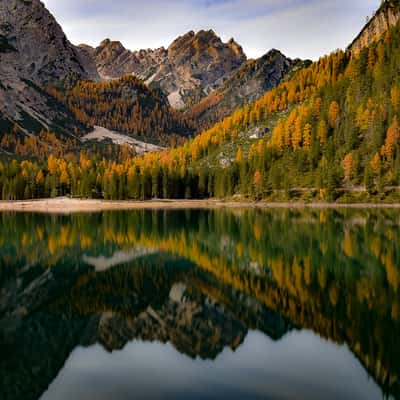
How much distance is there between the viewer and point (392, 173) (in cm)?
12575

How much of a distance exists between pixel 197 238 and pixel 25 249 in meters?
21.2

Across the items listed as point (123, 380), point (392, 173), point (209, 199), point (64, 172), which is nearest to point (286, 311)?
point (123, 380)

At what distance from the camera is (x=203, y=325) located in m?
23.1

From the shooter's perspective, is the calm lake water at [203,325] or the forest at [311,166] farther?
the forest at [311,166]

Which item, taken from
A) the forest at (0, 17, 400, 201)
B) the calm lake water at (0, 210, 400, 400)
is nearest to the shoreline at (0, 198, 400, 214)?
the forest at (0, 17, 400, 201)

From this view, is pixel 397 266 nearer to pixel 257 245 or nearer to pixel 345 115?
pixel 257 245

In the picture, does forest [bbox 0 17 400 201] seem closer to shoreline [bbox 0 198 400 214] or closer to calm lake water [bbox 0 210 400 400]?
shoreline [bbox 0 198 400 214]

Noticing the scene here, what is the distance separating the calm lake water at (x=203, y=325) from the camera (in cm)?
1625

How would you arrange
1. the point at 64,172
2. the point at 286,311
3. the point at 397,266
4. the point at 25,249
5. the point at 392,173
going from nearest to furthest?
1. the point at 286,311
2. the point at 397,266
3. the point at 25,249
4. the point at 392,173
5. the point at 64,172

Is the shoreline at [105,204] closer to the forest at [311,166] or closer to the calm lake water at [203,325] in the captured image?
the forest at [311,166]

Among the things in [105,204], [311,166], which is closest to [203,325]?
[311,166]

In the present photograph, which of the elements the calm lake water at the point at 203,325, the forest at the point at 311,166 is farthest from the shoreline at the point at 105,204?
the calm lake water at the point at 203,325

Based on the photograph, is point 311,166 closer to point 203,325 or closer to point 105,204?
point 105,204

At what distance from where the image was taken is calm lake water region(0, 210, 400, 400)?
16.2m
